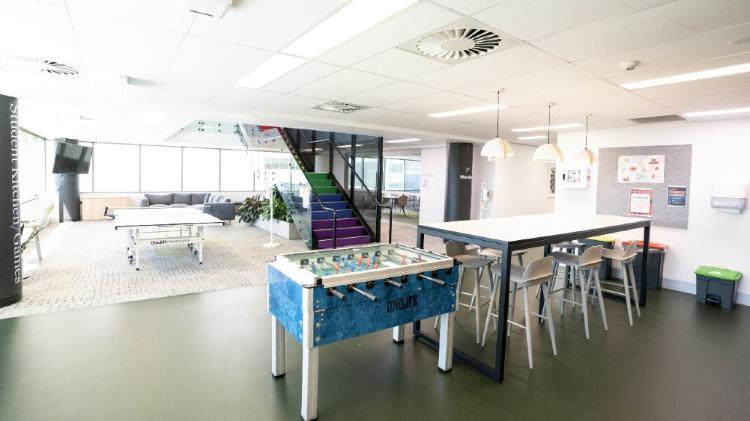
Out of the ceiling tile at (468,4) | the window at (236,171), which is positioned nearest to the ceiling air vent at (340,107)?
the ceiling tile at (468,4)

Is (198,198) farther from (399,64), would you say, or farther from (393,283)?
(393,283)

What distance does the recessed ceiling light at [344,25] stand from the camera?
7.41 feet

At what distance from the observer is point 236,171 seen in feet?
47.4

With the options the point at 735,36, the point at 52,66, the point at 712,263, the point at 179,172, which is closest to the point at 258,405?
the point at 52,66

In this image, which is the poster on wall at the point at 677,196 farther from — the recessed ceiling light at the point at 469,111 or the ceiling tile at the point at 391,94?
the ceiling tile at the point at 391,94

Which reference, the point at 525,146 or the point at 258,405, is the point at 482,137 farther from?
the point at 258,405

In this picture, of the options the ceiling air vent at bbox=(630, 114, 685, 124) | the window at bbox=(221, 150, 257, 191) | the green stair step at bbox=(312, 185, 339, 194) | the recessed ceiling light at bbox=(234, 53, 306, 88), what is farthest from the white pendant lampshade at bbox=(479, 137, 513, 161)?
the window at bbox=(221, 150, 257, 191)

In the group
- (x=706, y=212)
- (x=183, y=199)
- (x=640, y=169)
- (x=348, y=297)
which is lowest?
(x=348, y=297)

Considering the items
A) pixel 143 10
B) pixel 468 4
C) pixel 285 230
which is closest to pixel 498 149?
pixel 468 4

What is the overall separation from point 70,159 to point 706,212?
1112 centimetres

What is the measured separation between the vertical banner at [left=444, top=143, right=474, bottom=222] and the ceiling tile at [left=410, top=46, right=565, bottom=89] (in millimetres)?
5085

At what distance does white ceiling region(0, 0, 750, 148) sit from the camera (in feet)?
7.40

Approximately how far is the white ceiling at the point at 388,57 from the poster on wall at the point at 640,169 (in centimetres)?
67

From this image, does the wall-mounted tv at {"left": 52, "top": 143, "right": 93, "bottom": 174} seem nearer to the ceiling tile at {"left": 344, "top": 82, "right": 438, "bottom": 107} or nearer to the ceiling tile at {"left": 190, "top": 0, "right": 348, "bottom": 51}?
the ceiling tile at {"left": 344, "top": 82, "right": 438, "bottom": 107}
